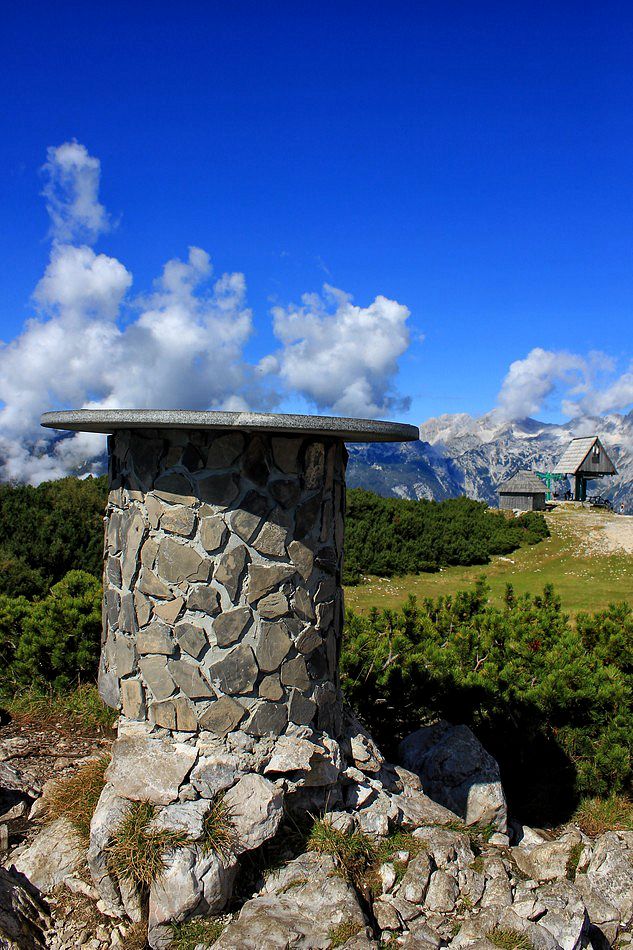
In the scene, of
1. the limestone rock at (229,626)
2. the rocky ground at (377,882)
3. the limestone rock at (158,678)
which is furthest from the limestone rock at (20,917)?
the limestone rock at (229,626)

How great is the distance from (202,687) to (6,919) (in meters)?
1.58

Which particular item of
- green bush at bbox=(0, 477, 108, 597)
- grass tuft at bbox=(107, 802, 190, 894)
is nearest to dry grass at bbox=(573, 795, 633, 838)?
grass tuft at bbox=(107, 802, 190, 894)

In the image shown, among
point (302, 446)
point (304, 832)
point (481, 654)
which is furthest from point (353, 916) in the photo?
point (481, 654)

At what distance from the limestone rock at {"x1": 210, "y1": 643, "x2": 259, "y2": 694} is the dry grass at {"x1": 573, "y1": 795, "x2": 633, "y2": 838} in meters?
3.97

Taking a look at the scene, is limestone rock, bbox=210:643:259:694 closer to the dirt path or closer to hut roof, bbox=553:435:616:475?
the dirt path

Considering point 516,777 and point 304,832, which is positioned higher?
point 304,832

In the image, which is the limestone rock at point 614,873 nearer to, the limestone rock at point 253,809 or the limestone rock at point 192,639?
the limestone rock at point 253,809

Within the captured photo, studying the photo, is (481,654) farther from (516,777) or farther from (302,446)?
(302,446)

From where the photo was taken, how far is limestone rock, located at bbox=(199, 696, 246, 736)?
14.6 ft

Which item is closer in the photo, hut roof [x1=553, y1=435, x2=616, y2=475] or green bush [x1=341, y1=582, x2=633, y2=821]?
green bush [x1=341, y1=582, x2=633, y2=821]

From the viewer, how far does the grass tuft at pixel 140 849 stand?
12.4 ft

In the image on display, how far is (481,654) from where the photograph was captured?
7.80 m

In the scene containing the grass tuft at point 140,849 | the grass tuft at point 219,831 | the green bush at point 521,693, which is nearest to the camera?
the grass tuft at point 140,849

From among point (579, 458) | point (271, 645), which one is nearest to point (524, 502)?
point (579, 458)
